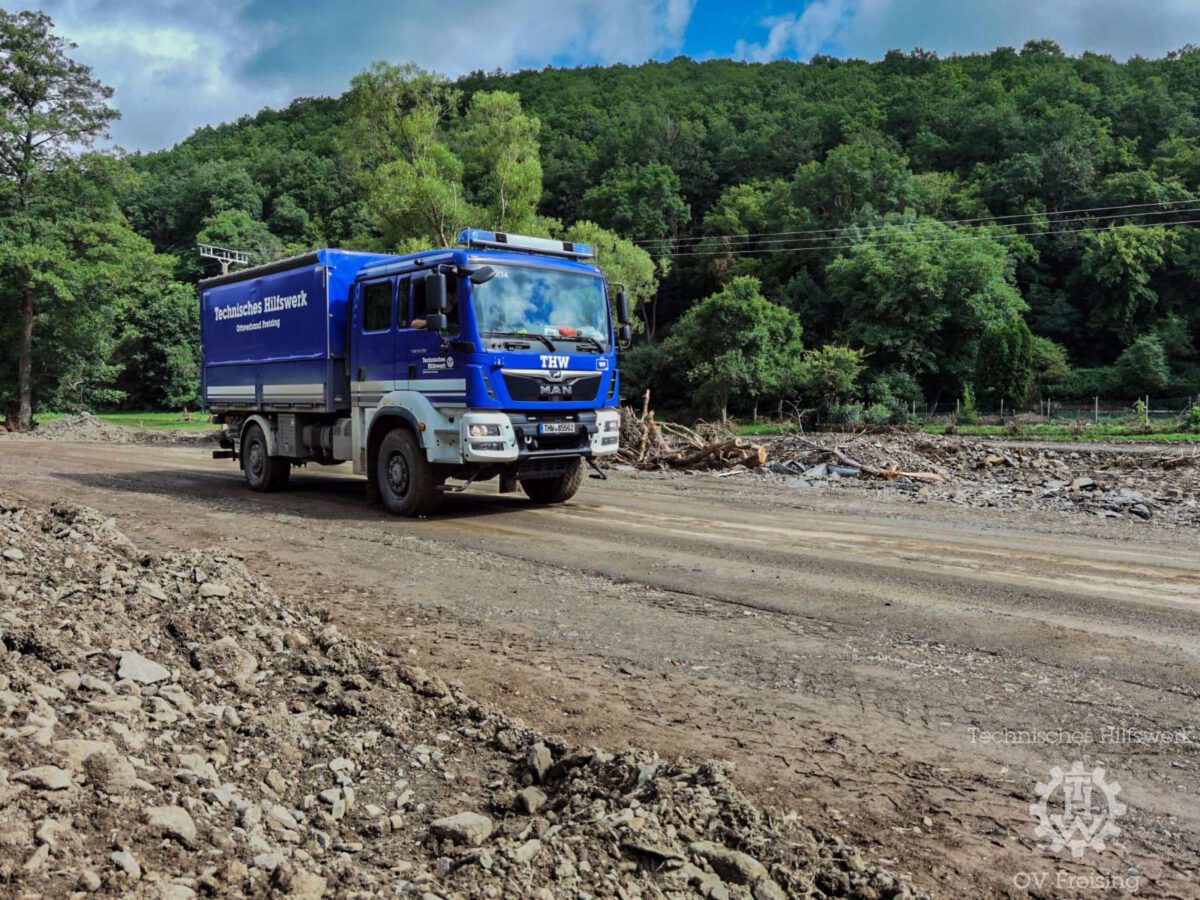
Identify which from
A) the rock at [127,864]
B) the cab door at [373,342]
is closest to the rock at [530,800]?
the rock at [127,864]

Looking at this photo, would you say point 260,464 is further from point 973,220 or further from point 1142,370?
point 973,220

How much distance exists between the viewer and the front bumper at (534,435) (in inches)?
452

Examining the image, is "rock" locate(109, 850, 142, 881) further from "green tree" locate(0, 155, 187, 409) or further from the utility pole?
"green tree" locate(0, 155, 187, 409)

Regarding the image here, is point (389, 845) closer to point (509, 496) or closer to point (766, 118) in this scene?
point (509, 496)

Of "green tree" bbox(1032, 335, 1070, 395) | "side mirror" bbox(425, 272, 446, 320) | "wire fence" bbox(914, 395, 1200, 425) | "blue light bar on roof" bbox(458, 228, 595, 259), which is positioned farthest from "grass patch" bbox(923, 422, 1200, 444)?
"side mirror" bbox(425, 272, 446, 320)

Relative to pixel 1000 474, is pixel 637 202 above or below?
above

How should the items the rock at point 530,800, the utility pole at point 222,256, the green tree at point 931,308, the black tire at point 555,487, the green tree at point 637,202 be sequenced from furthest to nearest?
the green tree at point 637,202, the green tree at point 931,308, the utility pole at point 222,256, the black tire at point 555,487, the rock at point 530,800

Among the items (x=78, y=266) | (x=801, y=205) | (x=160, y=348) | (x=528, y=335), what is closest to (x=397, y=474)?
(x=528, y=335)

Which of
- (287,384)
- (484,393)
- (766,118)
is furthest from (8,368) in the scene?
(766,118)

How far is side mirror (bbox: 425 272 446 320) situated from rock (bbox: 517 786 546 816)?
807 cm

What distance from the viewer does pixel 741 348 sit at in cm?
5597

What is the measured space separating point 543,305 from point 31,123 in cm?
3474

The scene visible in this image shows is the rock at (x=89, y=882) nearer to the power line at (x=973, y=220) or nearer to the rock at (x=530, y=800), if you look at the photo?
the rock at (x=530, y=800)

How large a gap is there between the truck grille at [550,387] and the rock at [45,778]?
8.55m
